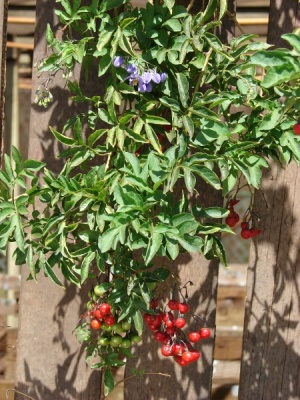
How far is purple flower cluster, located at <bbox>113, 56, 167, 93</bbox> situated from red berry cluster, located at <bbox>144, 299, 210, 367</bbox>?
0.59m

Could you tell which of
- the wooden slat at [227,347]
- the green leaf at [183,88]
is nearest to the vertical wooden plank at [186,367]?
the green leaf at [183,88]

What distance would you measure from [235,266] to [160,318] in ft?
11.6

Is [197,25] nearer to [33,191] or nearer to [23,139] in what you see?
[33,191]

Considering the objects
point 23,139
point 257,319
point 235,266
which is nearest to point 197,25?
point 257,319

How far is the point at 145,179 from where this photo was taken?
212 centimetres

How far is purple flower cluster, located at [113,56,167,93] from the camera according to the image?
2.18 metres

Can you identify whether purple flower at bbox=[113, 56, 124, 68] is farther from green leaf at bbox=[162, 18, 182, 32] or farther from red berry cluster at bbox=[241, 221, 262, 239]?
red berry cluster at bbox=[241, 221, 262, 239]

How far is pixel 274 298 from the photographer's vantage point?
2.56 metres

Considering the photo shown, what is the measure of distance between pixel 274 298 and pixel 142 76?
0.81 m

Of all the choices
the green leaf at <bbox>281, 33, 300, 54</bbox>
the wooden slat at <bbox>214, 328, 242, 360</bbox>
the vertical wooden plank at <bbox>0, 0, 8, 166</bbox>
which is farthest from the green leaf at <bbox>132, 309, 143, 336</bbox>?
the wooden slat at <bbox>214, 328, 242, 360</bbox>

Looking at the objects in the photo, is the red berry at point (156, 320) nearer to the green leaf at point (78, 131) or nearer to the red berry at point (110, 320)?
the red berry at point (110, 320)

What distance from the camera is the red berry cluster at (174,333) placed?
7.63 ft

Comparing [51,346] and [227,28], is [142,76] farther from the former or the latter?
[51,346]

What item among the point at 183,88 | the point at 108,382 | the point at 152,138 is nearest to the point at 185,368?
the point at 108,382
